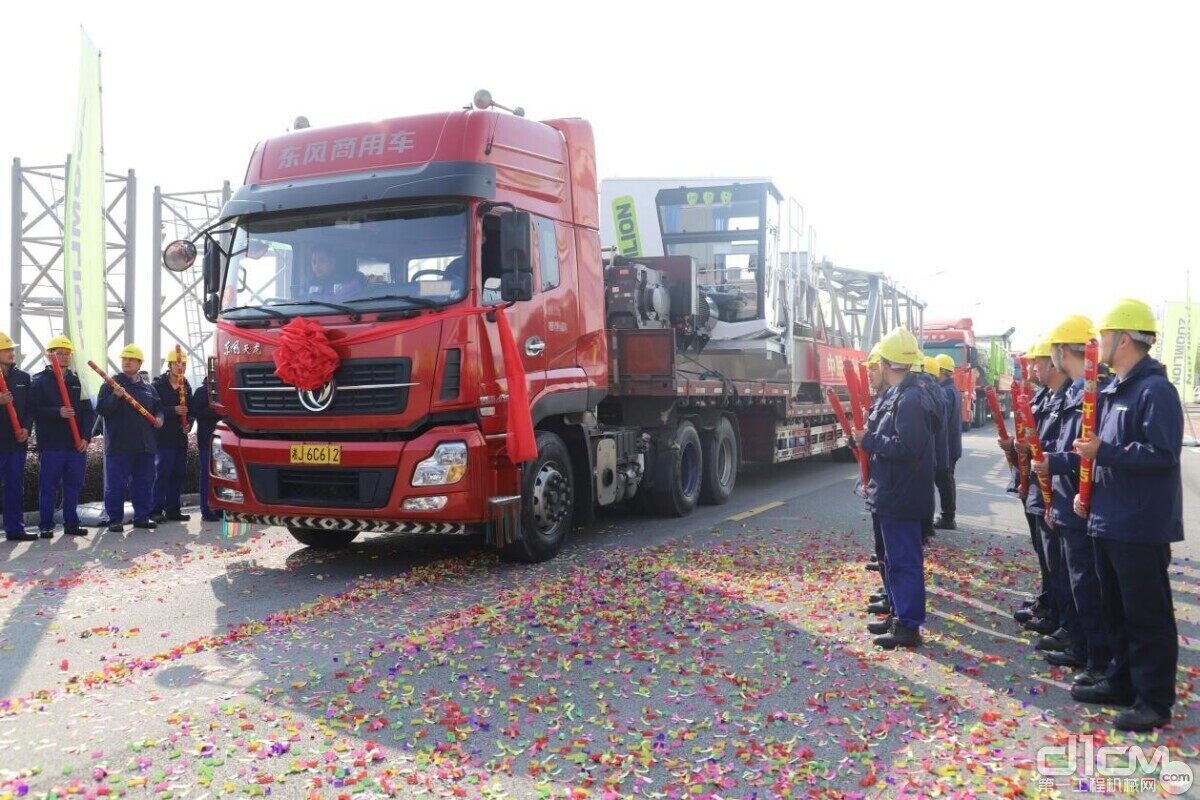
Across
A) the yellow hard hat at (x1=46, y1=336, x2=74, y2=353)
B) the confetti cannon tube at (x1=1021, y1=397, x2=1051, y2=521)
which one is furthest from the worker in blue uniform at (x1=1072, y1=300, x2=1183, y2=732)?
the yellow hard hat at (x1=46, y1=336, x2=74, y2=353)

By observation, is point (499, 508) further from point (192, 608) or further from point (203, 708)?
point (203, 708)

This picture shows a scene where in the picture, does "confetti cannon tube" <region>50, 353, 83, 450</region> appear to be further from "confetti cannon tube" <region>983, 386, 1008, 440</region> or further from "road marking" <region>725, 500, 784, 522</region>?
"confetti cannon tube" <region>983, 386, 1008, 440</region>

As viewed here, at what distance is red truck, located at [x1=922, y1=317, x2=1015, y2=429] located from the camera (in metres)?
26.9

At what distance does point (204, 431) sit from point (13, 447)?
6.05 ft

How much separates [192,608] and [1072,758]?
5.14 metres

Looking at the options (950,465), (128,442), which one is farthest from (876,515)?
(128,442)

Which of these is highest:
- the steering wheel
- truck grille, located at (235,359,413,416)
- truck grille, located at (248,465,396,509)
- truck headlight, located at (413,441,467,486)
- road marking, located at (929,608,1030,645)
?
the steering wheel

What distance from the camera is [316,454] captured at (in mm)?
6625

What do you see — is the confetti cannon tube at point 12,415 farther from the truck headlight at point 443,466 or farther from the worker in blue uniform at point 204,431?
the truck headlight at point 443,466

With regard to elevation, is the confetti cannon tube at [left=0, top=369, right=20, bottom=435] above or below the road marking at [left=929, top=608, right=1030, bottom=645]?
above

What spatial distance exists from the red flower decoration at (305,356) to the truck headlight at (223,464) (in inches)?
41.6

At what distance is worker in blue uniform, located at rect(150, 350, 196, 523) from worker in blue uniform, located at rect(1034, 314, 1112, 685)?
830cm

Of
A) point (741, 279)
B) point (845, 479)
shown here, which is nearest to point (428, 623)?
point (741, 279)

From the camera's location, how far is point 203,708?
4.11m
